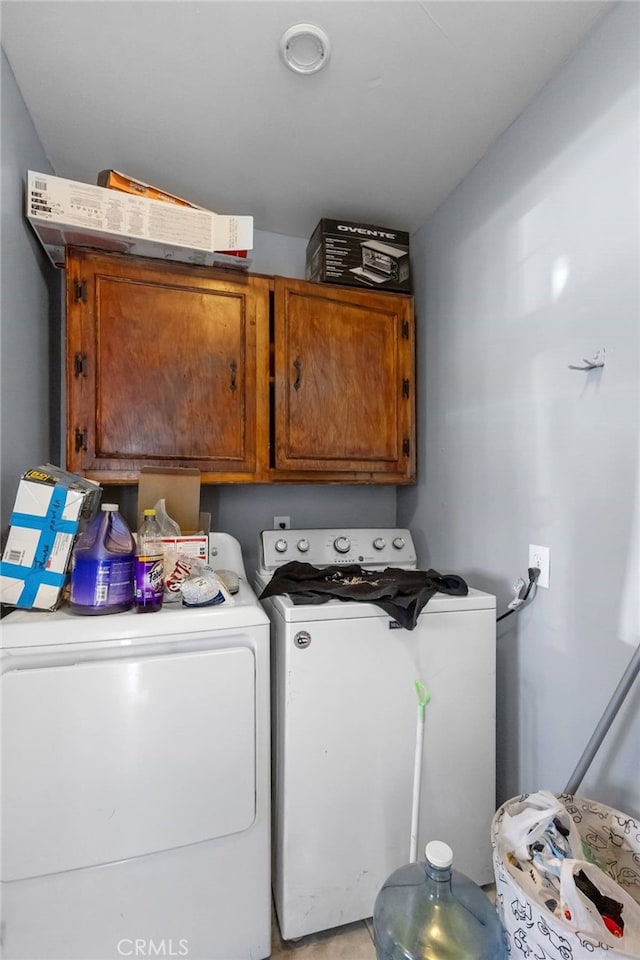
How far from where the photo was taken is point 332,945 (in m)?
1.30

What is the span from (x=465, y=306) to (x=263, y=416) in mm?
939

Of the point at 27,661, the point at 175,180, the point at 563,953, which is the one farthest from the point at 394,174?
the point at 563,953

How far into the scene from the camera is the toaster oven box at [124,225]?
1.42 metres

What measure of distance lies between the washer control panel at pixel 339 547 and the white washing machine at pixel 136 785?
23.3 inches

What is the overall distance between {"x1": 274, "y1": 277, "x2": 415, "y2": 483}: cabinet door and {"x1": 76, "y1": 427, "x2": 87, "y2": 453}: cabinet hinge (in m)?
0.71

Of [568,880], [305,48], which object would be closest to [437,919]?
[568,880]

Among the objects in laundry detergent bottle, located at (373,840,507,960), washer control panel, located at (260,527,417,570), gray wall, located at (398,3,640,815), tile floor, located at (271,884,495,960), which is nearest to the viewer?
laundry detergent bottle, located at (373,840,507,960)

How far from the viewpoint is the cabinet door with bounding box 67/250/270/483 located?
1599 millimetres

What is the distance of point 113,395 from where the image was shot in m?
1.64

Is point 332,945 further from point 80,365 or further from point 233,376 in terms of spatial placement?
point 80,365

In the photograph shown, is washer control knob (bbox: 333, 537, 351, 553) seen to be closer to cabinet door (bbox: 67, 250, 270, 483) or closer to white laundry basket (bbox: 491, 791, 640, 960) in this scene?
cabinet door (bbox: 67, 250, 270, 483)

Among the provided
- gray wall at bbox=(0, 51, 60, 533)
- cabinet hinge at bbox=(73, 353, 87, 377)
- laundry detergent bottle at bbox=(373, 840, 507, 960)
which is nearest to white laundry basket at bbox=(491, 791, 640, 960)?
laundry detergent bottle at bbox=(373, 840, 507, 960)

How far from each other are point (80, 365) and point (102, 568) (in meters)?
0.84

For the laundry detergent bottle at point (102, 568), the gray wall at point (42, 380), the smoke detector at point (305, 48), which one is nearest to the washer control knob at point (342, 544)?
the gray wall at point (42, 380)
